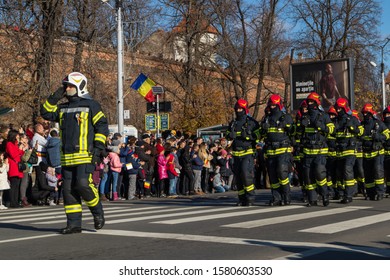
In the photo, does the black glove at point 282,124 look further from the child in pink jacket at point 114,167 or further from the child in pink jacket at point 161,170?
the child in pink jacket at point 161,170

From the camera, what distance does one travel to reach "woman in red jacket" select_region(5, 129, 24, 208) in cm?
1756

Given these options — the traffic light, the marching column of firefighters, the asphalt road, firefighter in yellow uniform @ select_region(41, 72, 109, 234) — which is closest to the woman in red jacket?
the asphalt road

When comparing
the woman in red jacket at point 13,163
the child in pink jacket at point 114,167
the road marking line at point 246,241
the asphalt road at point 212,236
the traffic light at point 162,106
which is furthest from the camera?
the traffic light at point 162,106

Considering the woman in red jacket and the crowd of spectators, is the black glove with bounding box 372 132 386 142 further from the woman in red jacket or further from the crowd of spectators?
the woman in red jacket

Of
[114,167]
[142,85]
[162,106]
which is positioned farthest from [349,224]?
[142,85]

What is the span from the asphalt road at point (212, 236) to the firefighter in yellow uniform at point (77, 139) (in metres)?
0.47

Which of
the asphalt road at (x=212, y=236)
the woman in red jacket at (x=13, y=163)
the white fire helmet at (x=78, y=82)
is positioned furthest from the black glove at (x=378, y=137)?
the white fire helmet at (x=78, y=82)

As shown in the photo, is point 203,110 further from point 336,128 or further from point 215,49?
point 336,128

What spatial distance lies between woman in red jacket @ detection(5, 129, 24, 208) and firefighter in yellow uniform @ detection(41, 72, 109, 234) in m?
7.84

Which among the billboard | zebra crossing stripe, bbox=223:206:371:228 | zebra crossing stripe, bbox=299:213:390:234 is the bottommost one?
zebra crossing stripe, bbox=299:213:390:234

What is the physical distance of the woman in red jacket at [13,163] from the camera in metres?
17.6

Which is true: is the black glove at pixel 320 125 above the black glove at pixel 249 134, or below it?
above

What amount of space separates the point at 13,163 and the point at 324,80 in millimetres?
16133
